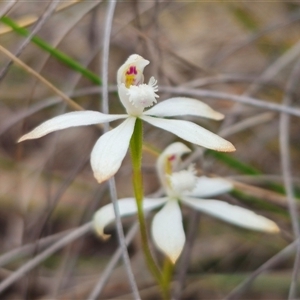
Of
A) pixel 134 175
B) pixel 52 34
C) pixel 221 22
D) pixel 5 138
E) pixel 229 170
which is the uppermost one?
pixel 221 22

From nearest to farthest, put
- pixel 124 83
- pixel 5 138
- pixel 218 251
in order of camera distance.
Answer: pixel 124 83, pixel 218 251, pixel 5 138

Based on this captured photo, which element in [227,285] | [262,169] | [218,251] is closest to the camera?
[227,285]

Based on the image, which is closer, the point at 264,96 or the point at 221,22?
the point at 264,96

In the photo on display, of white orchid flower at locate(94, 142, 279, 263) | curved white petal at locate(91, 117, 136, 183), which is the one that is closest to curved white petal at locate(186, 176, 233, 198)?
white orchid flower at locate(94, 142, 279, 263)

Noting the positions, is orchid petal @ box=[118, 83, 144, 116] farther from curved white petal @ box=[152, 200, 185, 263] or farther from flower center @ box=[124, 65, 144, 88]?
curved white petal @ box=[152, 200, 185, 263]

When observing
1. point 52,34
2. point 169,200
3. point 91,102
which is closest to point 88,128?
point 91,102

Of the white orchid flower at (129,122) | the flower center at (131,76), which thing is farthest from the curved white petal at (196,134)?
the flower center at (131,76)

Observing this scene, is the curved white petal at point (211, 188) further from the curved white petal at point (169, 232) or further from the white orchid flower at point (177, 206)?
the curved white petal at point (169, 232)

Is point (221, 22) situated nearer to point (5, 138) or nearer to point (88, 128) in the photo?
point (88, 128)
